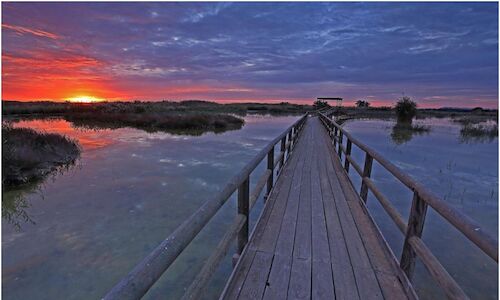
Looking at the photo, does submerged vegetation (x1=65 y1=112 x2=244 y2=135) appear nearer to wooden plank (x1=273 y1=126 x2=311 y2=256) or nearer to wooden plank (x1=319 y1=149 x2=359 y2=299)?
wooden plank (x1=273 y1=126 x2=311 y2=256)

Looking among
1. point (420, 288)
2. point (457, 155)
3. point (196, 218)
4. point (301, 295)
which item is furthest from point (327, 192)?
point (457, 155)

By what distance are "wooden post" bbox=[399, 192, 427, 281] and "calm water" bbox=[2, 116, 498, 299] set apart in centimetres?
192

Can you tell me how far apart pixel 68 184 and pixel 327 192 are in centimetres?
797

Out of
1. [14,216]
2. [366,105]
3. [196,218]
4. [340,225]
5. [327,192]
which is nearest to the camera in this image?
[196,218]

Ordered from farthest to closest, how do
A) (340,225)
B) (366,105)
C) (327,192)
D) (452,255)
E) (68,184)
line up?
1. (366,105)
2. (68,184)
3. (327,192)
4. (452,255)
5. (340,225)

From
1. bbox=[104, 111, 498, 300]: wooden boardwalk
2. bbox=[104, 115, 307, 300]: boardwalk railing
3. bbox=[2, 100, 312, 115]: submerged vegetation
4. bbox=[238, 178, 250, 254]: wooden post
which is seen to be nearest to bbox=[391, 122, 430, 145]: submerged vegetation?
bbox=[104, 111, 498, 300]: wooden boardwalk

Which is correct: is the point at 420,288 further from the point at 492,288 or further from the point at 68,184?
the point at 68,184

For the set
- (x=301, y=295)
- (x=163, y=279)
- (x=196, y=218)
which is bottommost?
(x=163, y=279)

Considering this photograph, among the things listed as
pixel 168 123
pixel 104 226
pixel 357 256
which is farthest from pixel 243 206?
pixel 168 123

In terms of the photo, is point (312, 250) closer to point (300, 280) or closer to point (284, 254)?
point (284, 254)

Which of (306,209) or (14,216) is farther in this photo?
(14,216)

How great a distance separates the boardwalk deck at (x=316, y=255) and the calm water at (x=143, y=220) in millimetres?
1381

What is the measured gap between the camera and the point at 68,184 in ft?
27.6

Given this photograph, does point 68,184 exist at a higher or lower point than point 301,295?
lower
